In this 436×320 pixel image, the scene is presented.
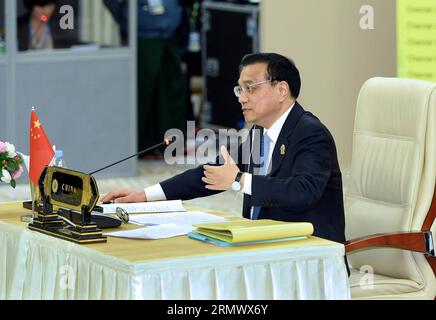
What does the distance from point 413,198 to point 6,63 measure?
505 cm

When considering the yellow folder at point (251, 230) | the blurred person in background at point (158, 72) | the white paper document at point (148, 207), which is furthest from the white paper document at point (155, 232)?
the blurred person in background at point (158, 72)

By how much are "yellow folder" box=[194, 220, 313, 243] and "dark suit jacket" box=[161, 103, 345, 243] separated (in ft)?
0.92

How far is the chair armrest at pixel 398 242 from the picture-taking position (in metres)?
4.24

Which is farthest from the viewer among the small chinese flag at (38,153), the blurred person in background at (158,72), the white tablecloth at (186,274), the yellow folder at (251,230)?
the blurred person in background at (158,72)

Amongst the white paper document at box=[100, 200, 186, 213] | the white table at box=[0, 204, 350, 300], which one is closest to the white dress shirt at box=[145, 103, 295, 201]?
the white paper document at box=[100, 200, 186, 213]

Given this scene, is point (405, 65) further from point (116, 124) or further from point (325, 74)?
point (116, 124)

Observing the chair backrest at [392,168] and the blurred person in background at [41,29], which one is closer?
the chair backrest at [392,168]

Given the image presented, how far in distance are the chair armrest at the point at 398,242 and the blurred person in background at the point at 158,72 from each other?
6.12 metres

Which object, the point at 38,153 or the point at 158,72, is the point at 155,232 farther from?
the point at 158,72

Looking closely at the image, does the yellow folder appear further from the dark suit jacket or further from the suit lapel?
the suit lapel

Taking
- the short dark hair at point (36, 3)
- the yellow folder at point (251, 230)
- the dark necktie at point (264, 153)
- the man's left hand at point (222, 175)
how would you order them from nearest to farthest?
1. the yellow folder at point (251, 230)
2. the man's left hand at point (222, 175)
3. the dark necktie at point (264, 153)
4. the short dark hair at point (36, 3)

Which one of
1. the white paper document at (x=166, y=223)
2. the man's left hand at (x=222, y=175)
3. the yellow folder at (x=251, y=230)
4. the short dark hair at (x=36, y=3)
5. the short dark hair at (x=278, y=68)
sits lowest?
the white paper document at (x=166, y=223)

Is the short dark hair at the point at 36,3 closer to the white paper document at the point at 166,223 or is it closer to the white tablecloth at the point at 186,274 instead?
the white paper document at the point at 166,223

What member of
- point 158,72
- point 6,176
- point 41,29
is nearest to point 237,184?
point 6,176
